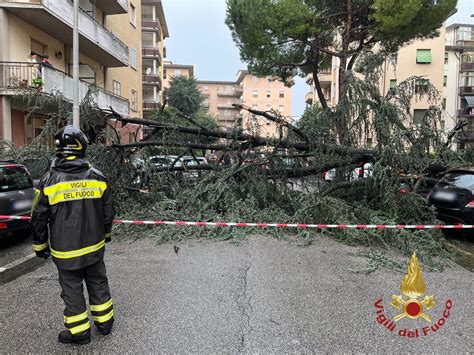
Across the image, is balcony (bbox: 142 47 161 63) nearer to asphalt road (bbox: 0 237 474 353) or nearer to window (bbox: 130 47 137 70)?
window (bbox: 130 47 137 70)

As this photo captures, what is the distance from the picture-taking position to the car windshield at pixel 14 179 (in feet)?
21.6

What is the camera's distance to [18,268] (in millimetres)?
5352

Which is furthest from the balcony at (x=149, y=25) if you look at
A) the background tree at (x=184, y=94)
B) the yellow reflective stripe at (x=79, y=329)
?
the yellow reflective stripe at (x=79, y=329)

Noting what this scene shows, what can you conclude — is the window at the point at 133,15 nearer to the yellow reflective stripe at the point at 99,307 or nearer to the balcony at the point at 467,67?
the yellow reflective stripe at the point at 99,307

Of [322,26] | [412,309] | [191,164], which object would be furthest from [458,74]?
[412,309]

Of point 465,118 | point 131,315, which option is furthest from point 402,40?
point 131,315

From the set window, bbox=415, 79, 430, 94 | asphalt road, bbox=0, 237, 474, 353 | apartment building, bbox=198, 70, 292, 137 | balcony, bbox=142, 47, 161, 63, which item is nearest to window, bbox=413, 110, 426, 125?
window, bbox=415, 79, 430, 94

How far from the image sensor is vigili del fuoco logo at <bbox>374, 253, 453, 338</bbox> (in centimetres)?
342

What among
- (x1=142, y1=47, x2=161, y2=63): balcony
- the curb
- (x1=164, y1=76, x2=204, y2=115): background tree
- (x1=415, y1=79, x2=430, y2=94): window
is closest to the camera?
the curb

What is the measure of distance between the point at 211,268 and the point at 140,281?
3.10ft

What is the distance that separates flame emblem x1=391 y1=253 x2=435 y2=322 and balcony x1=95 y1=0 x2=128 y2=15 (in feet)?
73.1

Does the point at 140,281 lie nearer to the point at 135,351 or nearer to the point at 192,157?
the point at 135,351

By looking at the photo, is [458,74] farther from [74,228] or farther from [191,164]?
[74,228]

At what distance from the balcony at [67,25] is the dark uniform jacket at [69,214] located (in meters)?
13.9
